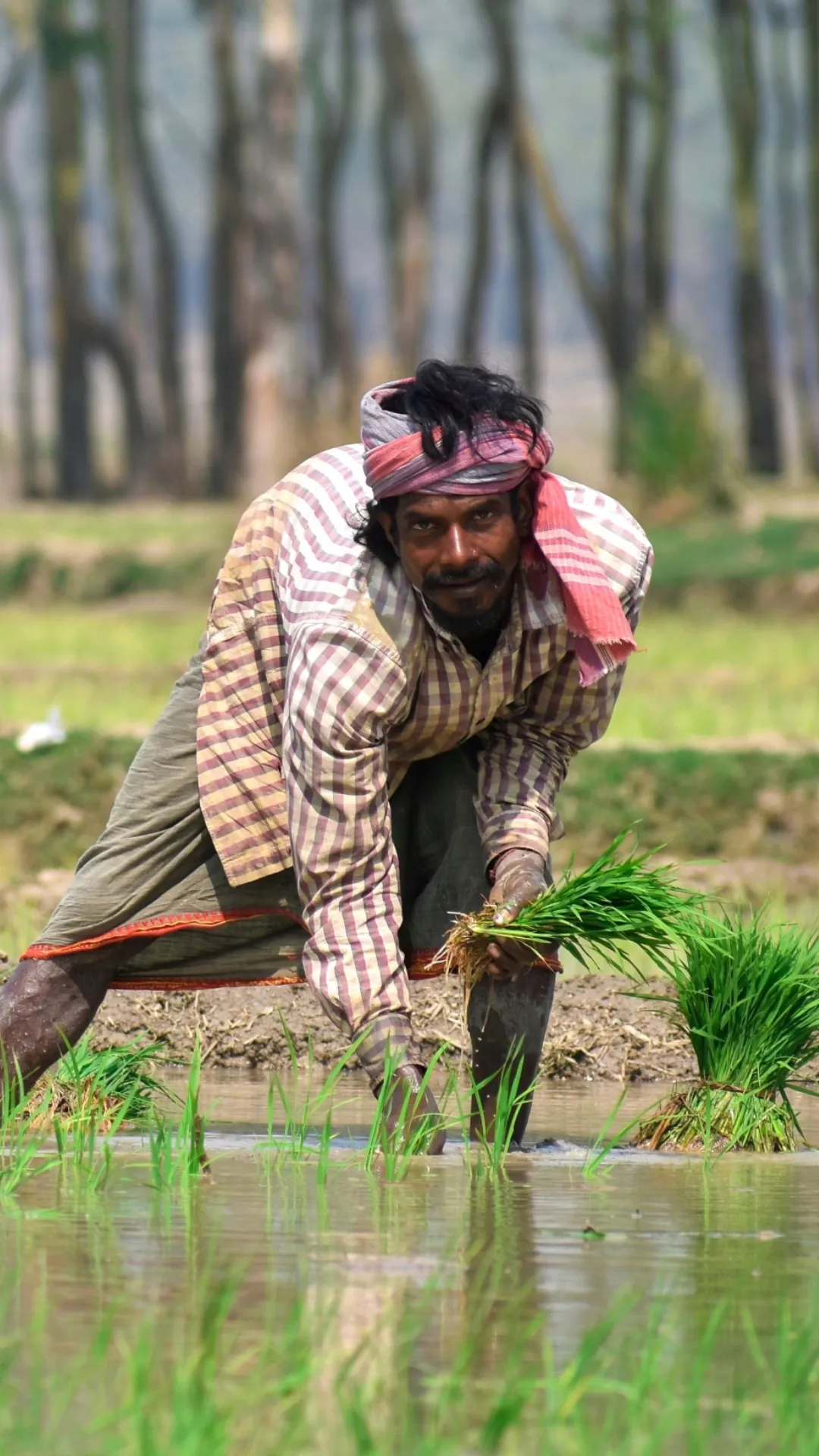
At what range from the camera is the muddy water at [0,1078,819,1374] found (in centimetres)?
325

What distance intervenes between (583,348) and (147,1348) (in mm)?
135528

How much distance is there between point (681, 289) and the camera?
132750 mm

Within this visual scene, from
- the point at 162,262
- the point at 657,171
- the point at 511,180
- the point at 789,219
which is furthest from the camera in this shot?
the point at 789,219

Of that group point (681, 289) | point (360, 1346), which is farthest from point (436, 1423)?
point (681, 289)

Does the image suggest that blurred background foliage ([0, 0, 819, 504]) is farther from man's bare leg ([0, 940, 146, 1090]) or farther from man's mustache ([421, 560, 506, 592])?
man's mustache ([421, 560, 506, 592])

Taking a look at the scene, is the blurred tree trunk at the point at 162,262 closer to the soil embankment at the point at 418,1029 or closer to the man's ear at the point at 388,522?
the soil embankment at the point at 418,1029

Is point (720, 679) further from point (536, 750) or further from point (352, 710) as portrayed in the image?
point (352, 710)

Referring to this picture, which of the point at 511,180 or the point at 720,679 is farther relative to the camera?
the point at 511,180

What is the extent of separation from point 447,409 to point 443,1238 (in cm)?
136

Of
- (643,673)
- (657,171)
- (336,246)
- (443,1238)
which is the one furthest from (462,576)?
(336,246)

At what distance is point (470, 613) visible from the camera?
14.2 ft

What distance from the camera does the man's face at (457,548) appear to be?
4.25 meters

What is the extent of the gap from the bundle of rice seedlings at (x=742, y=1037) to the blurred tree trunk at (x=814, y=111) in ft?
99.5

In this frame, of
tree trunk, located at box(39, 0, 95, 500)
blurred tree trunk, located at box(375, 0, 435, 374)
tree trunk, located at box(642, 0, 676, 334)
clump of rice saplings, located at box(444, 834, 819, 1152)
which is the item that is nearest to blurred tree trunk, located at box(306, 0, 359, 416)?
blurred tree trunk, located at box(375, 0, 435, 374)
